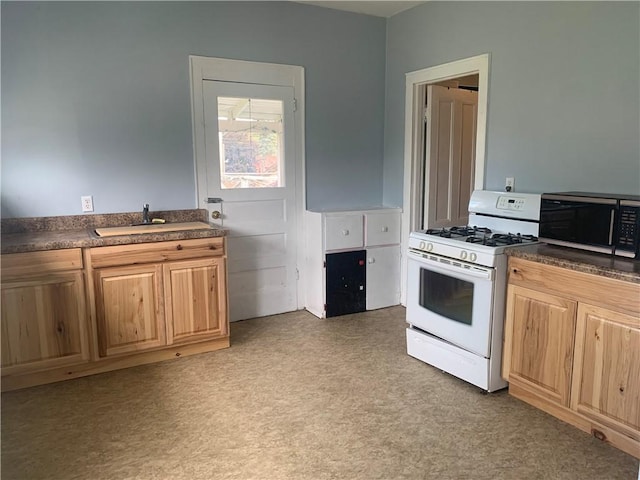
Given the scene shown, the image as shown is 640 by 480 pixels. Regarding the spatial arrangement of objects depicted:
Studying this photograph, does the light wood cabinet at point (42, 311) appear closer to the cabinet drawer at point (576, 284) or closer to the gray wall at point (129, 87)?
the gray wall at point (129, 87)

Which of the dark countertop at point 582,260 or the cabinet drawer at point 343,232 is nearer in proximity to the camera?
the dark countertop at point 582,260

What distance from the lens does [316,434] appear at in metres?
2.42

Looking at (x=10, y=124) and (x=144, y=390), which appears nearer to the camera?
(x=144, y=390)

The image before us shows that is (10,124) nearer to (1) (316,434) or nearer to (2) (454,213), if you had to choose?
(1) (316,434)

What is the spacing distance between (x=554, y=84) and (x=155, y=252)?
2.77 m

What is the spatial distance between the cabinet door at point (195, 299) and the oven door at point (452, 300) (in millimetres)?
1327

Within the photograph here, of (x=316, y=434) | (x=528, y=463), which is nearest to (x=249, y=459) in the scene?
(x=316, y=434)

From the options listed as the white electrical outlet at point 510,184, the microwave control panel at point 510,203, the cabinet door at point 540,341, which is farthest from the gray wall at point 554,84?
the cabinet door at point 540,341

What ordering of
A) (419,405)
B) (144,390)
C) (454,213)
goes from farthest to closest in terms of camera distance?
1. (454,213)
2. (144,390)
3. (419,405)

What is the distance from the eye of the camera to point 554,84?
9.96ft

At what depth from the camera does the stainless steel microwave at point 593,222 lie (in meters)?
2.37

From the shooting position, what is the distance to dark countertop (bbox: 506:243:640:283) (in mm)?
2174

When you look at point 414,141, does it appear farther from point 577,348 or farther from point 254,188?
point 577,348

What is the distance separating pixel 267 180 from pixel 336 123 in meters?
0.84
